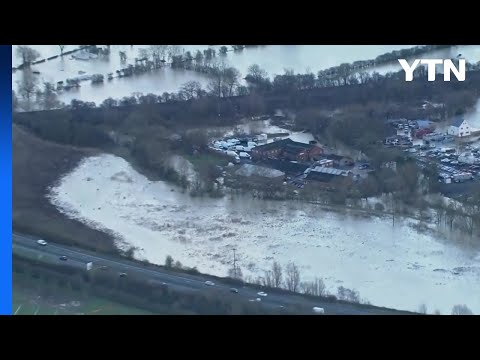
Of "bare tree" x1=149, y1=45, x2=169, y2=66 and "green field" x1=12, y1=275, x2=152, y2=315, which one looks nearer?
"green field" x1=12, y1=275, x2=152, y2=315

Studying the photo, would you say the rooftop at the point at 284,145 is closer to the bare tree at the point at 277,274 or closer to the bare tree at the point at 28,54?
the bare tree at the point at 277,274

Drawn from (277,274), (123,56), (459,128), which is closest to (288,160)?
(459,128)

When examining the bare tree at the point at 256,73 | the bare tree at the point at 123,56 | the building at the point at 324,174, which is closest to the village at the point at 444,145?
the building at the point at 324,174

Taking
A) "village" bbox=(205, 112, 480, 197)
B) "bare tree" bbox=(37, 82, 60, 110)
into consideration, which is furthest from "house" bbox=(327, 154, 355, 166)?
"bare tree" bbox=(37, 82, 60, 110)

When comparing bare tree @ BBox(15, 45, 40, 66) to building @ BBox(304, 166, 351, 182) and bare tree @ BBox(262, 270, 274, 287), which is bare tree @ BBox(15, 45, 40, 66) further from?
bare tree @ BBox(262, 270, 274, 287)

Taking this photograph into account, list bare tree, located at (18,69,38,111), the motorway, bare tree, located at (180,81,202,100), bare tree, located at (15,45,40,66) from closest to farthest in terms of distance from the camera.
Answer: the motorway < bare tree, located at (15,45,40,66) < bare tree, located at (18,69,38,111) < bare tree, located at (180,81,202,100)
